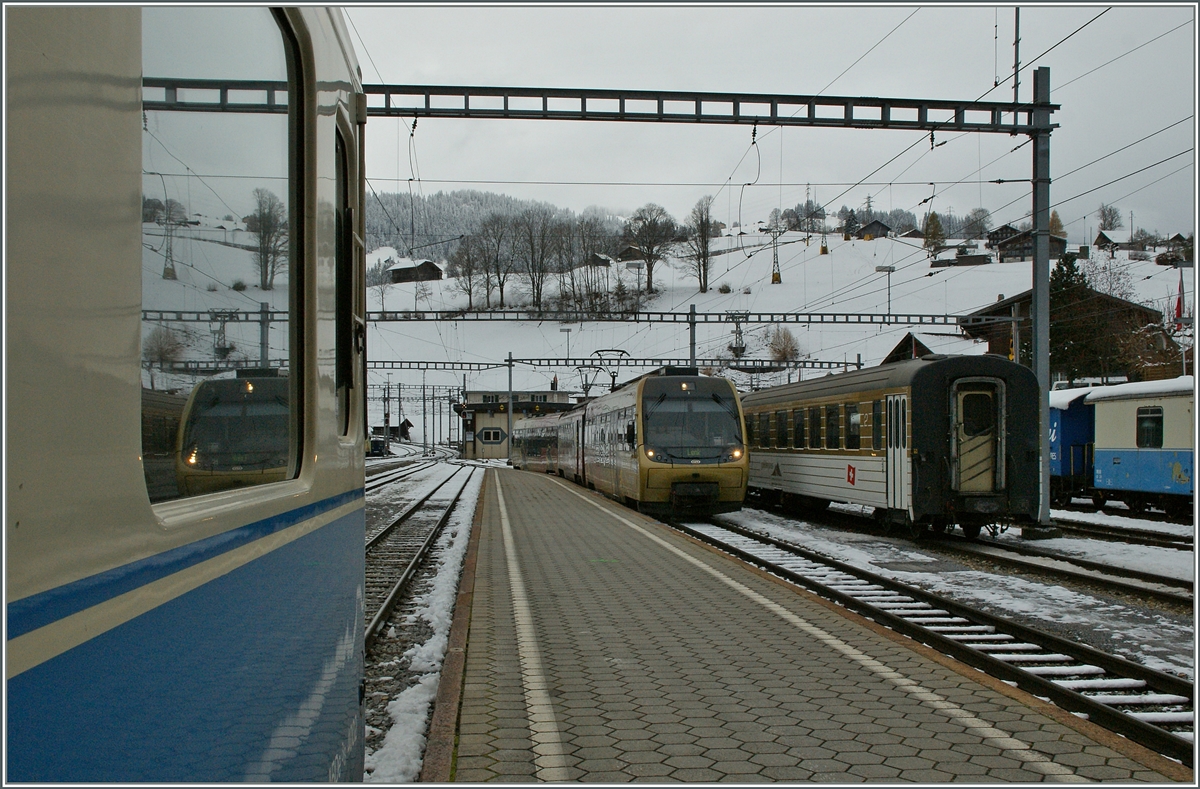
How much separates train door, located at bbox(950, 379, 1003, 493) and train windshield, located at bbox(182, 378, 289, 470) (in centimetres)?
1416

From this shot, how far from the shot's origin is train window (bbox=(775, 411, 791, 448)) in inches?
A: 856

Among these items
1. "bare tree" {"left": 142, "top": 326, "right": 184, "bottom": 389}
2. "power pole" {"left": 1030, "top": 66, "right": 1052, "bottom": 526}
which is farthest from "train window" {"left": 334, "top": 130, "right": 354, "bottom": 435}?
"power pole" {"left": 1030, "top": 66, "right": 1052, "bottom": 526}

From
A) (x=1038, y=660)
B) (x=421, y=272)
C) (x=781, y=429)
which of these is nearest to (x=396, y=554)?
(x=1038, y=660)

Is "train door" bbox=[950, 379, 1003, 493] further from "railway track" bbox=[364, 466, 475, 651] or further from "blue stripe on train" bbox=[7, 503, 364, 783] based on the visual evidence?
"blue stripe on train" bbox=[7, 503, 364, 783]

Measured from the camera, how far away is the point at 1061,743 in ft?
17.4

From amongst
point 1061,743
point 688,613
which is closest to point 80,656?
point 1061,743

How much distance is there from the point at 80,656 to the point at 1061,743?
→ 17.8 feet

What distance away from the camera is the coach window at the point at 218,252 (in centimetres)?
158

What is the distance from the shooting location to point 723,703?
6137mm

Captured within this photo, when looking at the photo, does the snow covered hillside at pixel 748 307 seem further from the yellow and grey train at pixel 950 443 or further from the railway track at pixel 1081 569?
the railway track at pixel 1081 569

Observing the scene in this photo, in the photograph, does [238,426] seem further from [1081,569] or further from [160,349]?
[1081,569]

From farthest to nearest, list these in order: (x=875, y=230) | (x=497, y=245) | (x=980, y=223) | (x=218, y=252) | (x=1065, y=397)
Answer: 1. (x=875, y=230)
2. (x=497, y=245)
3. (x=980, y=223)
4. (x=1065, y=397)
5. (x=218, y=252)

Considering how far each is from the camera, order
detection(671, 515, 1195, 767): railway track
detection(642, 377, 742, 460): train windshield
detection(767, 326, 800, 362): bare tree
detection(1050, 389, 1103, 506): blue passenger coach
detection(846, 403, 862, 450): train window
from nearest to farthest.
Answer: detection(671, 515, 1195, 767): railway track → detection(846, 403, 862, 450): train window → detection(642, 377, 742, 460): train windshield → detection(1050, 389, 1103, 506): blue passenger coach → detection(767, 326, 800, 362): bare tree

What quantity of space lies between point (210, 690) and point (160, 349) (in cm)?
58
